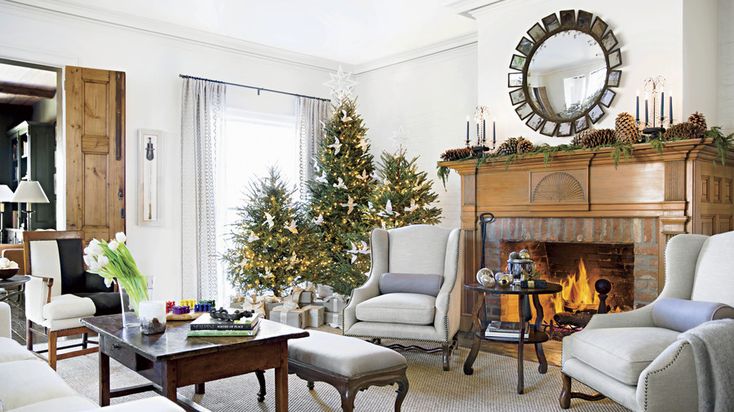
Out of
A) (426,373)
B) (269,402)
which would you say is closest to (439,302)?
(426,373)

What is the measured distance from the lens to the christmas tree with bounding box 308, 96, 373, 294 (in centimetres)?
639

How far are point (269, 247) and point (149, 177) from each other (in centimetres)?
141

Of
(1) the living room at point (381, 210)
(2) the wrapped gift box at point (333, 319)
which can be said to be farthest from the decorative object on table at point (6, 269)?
(2) the wrapped gift box at point (333, 319)

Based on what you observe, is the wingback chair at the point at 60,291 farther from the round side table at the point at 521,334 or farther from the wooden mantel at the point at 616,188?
the wooden mantel at the point at 616,188

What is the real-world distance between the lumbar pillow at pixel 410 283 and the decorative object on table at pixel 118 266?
209cm

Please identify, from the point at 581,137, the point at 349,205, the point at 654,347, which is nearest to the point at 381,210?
the point at 349,205

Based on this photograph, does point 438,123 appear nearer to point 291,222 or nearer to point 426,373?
point 291,222

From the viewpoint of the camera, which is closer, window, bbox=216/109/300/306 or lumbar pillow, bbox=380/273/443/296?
lumbar pillow, bbox=380/273/443/296

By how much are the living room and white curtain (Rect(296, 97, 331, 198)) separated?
38mm

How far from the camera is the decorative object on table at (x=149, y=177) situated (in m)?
6.00

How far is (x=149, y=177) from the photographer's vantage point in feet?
19.8

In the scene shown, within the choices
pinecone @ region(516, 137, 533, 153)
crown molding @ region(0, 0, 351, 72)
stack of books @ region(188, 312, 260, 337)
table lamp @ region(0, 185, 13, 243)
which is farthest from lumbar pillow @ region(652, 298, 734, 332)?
table lamp @ region(0, 185, 13, 243)

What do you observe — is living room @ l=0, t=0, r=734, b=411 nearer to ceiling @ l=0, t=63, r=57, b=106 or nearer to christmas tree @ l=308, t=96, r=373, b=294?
christmas tree @ l=308, t=96, r=373, b=294

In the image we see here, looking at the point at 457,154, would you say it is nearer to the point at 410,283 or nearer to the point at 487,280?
the point at 410,283
